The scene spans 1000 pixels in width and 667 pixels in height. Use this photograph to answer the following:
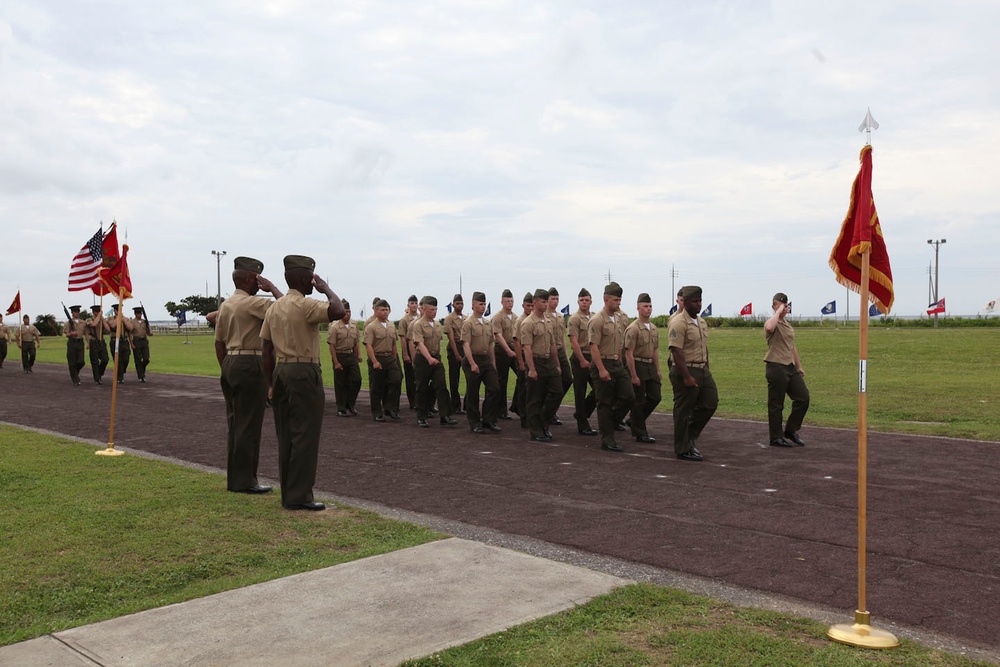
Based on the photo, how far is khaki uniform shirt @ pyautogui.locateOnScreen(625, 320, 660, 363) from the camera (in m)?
11.7

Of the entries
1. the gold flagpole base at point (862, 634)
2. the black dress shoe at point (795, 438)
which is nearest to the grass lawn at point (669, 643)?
the gold flagpole base at point (862, 634)

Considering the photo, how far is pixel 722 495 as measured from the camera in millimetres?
7934

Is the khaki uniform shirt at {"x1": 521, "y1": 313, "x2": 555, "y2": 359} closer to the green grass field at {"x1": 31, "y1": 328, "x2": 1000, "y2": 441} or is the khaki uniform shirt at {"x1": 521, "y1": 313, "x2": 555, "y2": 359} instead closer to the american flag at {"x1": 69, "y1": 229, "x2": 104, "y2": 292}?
the green grass field at {"x1": 31, "y1": 328, "x2": 1000, "y2": 441}

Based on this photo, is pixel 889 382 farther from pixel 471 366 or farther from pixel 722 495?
pixel 722 495

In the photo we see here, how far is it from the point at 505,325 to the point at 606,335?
3402 mm

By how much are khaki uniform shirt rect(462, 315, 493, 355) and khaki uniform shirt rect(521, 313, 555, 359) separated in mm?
1192

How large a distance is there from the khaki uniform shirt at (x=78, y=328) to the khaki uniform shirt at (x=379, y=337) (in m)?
12.6

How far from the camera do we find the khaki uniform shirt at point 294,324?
736 cm

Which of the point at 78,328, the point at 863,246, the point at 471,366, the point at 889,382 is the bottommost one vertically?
the point at 889,382

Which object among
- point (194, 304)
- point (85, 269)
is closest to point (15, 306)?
point (85, 269)

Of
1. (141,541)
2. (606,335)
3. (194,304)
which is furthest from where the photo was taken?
(194,304)

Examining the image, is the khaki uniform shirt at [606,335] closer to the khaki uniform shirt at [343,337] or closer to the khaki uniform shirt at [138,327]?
the khaki uniform shirt at [343,337]

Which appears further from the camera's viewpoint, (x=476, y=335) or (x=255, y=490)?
(x=476, y=335)

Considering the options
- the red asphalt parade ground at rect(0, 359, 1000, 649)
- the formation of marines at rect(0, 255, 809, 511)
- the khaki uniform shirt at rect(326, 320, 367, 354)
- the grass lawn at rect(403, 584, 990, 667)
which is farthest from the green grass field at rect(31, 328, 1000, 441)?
the grass lawn at rect(403, 584, 990, 667)
